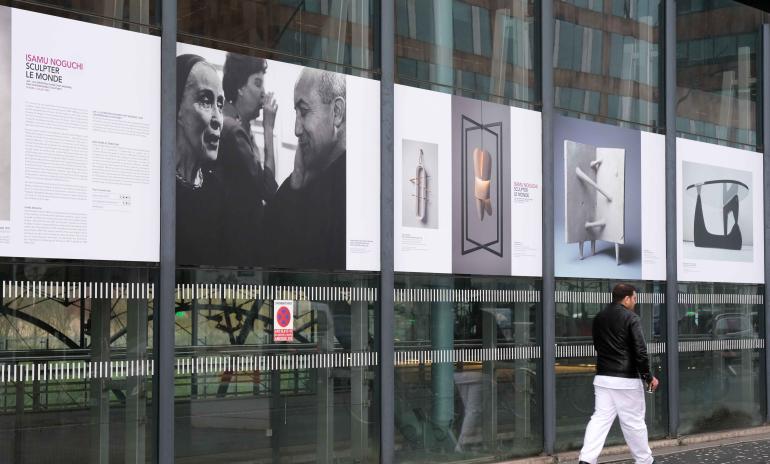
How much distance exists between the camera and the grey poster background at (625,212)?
1184 cm

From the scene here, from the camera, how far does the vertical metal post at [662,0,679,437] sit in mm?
13102

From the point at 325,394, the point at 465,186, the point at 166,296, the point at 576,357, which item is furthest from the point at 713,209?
the point at 166,296

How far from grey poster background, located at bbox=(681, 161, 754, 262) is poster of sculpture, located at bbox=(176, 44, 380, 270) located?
193 inches

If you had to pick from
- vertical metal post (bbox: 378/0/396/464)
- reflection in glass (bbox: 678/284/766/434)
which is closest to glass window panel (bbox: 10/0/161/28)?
vertical metal post (bbox: 378/0/396/464)

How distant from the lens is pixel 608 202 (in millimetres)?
12391

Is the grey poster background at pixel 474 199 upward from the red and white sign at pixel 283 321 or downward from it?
upward

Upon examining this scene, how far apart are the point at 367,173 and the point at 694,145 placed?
5.24 meters

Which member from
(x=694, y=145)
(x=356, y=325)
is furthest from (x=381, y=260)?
(x=694, y=145)

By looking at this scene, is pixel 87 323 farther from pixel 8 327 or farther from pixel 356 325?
pixel 356 325

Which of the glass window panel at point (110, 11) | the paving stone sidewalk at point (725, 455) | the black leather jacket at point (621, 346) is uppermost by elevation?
the glass window panel at point (110, 11)

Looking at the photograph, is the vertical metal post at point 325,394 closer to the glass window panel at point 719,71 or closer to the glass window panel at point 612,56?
the glass window panel at point 612,56

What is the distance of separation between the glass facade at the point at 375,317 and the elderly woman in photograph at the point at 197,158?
0.26 ft

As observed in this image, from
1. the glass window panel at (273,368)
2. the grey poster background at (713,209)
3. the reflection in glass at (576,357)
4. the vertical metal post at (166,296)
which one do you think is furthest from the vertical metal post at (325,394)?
the grey poster background at (713,209)

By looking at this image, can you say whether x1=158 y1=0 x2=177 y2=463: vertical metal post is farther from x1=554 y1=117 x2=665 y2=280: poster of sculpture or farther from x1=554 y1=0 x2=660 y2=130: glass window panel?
x1=554 y1=0 x2=660 y2=130: glass window panel
